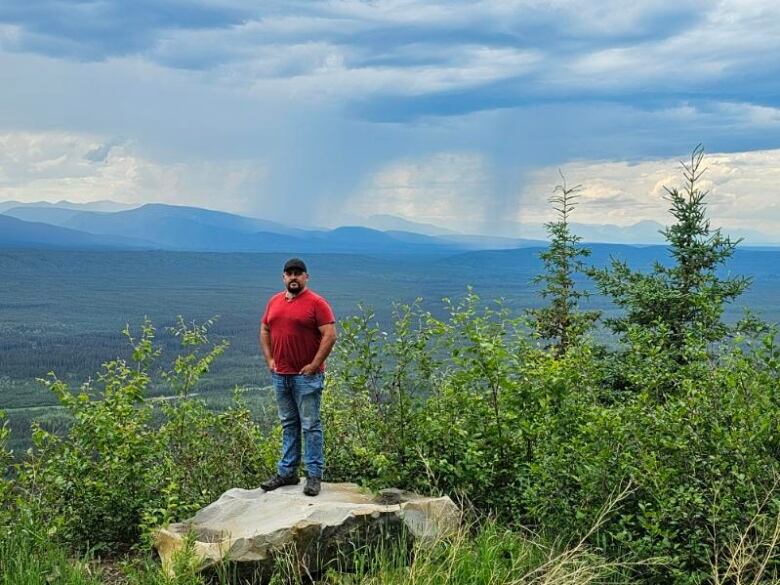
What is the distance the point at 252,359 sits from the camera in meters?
143

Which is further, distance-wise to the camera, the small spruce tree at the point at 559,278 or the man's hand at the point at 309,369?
the small spruce tree at the point at 559,278

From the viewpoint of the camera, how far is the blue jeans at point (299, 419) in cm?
882

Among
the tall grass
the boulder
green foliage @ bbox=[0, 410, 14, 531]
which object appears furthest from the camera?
green foliage @ bbox=[0, 410, 14, 531]

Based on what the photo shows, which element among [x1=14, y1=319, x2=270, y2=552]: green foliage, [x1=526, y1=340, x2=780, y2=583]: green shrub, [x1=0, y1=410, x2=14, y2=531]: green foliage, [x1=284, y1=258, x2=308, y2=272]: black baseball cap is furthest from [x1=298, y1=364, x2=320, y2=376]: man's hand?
[x1=0, y1=410, x2=14, y2=531]: green foliage

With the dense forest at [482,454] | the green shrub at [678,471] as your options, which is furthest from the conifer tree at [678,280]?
the green shrub at [678,471]

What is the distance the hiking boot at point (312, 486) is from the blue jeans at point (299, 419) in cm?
5

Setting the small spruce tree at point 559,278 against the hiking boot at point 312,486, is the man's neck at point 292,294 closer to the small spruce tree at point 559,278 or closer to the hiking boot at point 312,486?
the hiking boot at point 312,486

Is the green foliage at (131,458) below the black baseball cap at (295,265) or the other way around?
below

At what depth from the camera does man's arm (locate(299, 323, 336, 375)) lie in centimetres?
859

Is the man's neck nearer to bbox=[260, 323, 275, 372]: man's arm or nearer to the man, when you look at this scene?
the man

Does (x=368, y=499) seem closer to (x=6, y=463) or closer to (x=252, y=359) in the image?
(x=6, y=463)

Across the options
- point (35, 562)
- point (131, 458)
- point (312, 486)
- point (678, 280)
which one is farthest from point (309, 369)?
point (678, 280)

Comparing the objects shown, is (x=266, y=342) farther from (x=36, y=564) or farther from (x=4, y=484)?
(x=36, y=564)

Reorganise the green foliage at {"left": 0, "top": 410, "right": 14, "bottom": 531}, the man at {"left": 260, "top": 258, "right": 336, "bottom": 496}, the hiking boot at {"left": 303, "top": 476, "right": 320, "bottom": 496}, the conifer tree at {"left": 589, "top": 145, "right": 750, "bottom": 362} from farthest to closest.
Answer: the conifer tree at {"left": 589, "top": 145, "right": 750, "bottom": 362} → the man at {"left": 260, "top": 258, "right": 336, "bottom": 496} → the hiking boot at {"left": 303, "top": 476, "right": 320, "bottom": 496} → the green foliage at {"left": 0, "top": 410, "right": 14, "bottom": 531}
